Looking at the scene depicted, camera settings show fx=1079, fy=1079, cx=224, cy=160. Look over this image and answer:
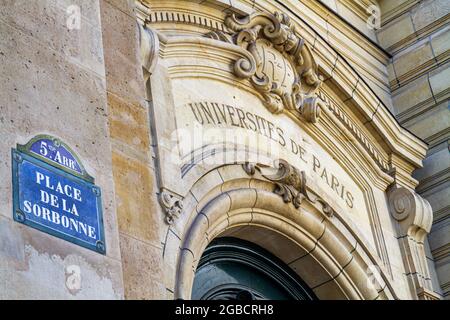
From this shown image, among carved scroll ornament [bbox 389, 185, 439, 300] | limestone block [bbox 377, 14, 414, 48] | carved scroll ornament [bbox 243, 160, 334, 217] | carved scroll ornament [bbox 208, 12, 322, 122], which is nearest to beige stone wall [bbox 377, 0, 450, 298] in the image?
limestone block [bbox 377, 14, 414, 48]

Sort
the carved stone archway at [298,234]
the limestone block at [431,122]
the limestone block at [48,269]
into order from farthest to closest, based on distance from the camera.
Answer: the limestone block at [431,122] < the carved stone archway at [298,234] < the limestone block at [48,269]

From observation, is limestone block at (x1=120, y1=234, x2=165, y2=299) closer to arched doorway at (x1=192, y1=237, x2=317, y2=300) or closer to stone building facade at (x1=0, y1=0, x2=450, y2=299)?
stone building facade at (x1=0, y1=0, x2=450, y2=299)

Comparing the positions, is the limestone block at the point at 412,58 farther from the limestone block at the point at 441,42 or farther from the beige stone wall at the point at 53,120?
the beige stone wall at the point at 53,120

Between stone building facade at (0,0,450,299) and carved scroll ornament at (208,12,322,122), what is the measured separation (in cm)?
2

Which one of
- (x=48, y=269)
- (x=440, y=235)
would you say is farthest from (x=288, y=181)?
(x=48, y=269)

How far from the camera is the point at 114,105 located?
24.3ft

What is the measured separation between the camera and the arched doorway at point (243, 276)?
10406mm

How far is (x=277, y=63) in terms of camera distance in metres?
11.6

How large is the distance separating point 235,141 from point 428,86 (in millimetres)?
4470

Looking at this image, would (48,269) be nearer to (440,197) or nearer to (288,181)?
(288,181)

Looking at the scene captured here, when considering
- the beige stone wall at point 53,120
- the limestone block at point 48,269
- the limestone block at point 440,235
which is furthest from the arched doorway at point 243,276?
the limestone block at point 48,269

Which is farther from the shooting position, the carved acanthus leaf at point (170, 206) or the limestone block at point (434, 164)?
the limestone block at point (434, 164)

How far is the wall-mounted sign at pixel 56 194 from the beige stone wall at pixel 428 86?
291 inches
